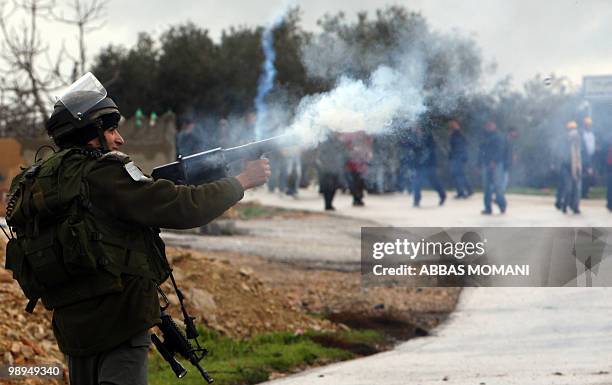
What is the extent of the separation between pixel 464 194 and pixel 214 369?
16.2 m

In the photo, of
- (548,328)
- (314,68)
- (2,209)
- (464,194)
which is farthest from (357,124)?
(464,194)

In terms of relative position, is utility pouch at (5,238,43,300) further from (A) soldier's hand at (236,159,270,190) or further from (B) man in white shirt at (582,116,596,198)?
(B) man in white shirt at (582,116,596,198)

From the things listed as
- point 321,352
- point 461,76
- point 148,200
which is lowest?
point 321,352

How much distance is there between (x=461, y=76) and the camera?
1152 centimetres

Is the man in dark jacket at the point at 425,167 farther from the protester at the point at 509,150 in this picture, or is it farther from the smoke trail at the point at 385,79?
the smoke trail at the point at 385,79

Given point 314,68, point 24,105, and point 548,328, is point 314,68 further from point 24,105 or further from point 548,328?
point 24,105

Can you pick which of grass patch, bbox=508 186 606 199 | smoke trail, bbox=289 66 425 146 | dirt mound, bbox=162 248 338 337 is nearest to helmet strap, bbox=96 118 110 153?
smoke trail, bbox=289 66 425 146

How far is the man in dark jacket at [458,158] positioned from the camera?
18.3m

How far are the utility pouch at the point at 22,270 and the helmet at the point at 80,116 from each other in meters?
0.44

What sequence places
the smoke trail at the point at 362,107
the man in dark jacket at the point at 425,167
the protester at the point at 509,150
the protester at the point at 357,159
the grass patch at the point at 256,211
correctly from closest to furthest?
1. the smoke trail at the point at 362,107
2. the protester at the point at 357,159
3. the man in dark jacket at the point at 425,167
4. the protester at the point at 509,150
5. the grass patch at the point at 256,211

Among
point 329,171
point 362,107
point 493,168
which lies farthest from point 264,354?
point 329,171

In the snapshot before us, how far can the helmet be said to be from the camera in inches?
172

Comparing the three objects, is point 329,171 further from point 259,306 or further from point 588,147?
point 259,306

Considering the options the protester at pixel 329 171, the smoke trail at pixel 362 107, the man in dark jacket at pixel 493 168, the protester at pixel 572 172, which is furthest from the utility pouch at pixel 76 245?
the protester at pixel 329 171
